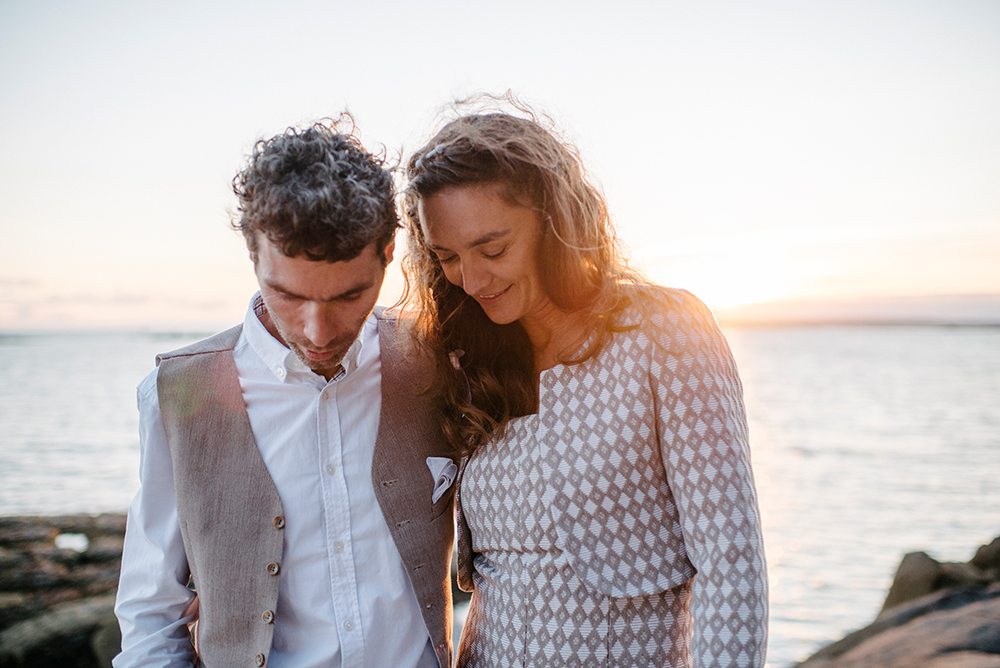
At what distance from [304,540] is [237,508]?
0.19 meters

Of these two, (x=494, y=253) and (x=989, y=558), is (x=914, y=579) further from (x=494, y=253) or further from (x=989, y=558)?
(x=494, y=253)

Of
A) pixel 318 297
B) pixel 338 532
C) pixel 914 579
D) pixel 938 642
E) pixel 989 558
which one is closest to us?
pixel 318 297

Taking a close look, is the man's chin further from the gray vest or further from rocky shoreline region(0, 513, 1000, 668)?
rocky shoreline region(0, 513, 1000, 668)

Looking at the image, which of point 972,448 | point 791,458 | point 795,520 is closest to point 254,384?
point 795,520

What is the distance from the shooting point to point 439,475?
99.3 inches

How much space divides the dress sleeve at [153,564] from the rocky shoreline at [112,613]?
352 cm

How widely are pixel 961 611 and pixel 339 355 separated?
4.34 meters

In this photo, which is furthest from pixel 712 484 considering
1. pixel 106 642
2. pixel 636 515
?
pixel 106 642

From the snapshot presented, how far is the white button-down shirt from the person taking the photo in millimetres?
2309

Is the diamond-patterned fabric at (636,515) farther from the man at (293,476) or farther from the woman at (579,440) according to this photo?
the man at (293,476)

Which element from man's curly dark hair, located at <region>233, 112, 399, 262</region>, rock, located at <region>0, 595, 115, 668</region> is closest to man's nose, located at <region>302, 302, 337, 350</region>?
man's curly dark hair, located at <region>233, 112, 399, 262</region>

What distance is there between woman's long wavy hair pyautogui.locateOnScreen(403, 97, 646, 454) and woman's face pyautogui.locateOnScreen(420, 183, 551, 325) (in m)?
0.03

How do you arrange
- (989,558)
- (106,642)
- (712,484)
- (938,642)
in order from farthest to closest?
(989,558) → (106,642) → (938,642) → (712,484)

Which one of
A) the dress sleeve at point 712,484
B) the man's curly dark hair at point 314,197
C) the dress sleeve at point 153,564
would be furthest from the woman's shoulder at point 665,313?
the dress sleeve at point 153,564
